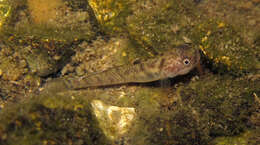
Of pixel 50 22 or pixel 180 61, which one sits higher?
pixel 50 22

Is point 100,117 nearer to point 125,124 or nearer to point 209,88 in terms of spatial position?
point 125,124

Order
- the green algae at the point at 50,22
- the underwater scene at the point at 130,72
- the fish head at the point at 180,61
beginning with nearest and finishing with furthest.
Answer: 1. the underwater scene at the point at 130,72
2. the fish head at the point at 180,61
3. the green algae at the point at 50,22

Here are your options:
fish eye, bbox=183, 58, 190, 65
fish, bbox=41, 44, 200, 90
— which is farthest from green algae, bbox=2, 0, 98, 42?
fish eye, bbox=183, 58, 190, 65

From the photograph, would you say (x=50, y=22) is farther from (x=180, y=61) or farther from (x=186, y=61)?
(x=186, y=61)

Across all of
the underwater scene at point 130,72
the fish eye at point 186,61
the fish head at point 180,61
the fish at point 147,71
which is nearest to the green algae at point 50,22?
the underwater scene at point 130,72

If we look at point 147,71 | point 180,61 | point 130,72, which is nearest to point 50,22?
point 130,72

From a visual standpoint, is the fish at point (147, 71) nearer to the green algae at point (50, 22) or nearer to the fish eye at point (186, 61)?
the fish eye at point (186, 61)

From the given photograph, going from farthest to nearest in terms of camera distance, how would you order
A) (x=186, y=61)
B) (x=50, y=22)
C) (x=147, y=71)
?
(x=50, y=22) < (x=147, y=71) < (x=186, y=61)
